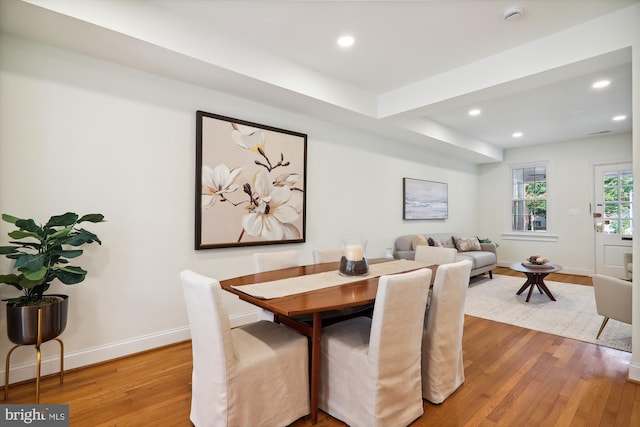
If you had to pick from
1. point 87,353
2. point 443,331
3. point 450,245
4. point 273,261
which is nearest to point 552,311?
point 450,245

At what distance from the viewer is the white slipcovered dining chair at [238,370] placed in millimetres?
1581

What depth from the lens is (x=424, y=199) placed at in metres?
5.82

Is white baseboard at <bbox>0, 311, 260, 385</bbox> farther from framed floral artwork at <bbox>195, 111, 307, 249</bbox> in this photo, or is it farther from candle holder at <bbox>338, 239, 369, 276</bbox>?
candle holder at <bbox>338, 239, 369, 276</bbox>

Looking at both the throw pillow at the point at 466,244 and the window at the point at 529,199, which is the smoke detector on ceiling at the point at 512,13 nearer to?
the throw pillow at the point at 466,244

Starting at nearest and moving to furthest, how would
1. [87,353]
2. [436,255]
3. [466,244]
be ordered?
[87,353], [436,255], [466,244]

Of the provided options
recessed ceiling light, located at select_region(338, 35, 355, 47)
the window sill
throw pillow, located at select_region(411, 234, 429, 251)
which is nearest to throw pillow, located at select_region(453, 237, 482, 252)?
throw pillow, located at select_region(411, 234, 429, 251)

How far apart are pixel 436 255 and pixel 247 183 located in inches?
81.2

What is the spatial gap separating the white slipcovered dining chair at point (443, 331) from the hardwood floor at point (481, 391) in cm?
11

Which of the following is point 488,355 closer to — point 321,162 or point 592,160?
point 321,162

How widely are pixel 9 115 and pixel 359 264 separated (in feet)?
A: 8.73

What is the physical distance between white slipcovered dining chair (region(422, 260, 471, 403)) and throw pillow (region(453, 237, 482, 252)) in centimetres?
402

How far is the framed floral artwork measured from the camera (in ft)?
10.0

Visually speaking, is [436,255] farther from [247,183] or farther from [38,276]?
[38,276]

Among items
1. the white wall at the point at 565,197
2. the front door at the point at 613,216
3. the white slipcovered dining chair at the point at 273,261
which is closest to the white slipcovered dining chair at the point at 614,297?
the white slipcovered dining chair at the point at 273,261
